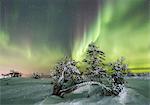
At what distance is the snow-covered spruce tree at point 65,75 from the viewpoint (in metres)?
3.86

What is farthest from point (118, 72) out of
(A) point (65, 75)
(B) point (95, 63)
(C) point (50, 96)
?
(C) point (50, 96)

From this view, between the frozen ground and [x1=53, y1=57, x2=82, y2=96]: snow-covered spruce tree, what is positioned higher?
[x1=53, y1=57, x2=82, y2=96]: snow-covered spruce tree

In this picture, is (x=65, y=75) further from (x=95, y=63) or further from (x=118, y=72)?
(x=118, y=72)

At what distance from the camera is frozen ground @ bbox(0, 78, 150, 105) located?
370cm

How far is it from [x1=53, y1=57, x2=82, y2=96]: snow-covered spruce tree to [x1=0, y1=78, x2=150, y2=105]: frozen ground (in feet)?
0.37

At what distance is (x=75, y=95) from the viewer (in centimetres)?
382

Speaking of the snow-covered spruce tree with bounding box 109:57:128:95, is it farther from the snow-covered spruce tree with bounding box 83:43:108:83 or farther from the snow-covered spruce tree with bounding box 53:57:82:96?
the snow-covered spruce tree with bounding box 53:57:82:96

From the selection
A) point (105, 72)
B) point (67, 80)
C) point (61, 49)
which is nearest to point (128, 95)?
point (105, 72)

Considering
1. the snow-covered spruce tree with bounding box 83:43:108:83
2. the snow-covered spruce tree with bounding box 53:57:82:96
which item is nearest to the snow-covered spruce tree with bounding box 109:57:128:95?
the snow-covered spruce tree with bounding box 83:43:108:83

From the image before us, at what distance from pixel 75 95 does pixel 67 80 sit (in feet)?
0.66

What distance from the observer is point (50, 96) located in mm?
3799

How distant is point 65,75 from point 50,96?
0.98 ft

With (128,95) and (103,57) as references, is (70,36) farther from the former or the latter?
(128,95)

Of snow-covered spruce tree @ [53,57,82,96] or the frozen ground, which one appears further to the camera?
snow-covered spruce tree @ [53,57,82,96]
